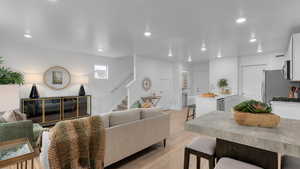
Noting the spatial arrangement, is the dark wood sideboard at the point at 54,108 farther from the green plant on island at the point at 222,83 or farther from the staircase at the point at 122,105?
the green plant on island at the point at 222,83

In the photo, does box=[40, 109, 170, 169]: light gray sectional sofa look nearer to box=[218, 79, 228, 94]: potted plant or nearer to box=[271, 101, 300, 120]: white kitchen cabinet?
box=[271, 101, 300, 120]: white kitchen cabinet

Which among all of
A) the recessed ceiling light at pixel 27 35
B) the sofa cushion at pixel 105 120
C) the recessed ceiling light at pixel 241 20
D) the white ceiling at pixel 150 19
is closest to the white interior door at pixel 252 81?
the white ceiling at pixel 150 19

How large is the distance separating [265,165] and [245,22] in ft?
8.50

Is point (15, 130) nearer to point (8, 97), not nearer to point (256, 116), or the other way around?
point (8, 97)

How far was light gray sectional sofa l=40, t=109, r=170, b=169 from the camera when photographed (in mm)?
2178

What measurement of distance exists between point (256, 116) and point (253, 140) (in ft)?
0.75

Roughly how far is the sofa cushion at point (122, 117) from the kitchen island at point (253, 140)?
5.29 feet

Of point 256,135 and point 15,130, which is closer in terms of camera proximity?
point 256,135

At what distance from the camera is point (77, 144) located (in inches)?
73.2

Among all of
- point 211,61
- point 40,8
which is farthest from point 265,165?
point 211,61

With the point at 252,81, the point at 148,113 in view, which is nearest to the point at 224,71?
the point at 252,81

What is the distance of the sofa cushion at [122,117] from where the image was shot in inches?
92.1

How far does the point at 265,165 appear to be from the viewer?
3.15ft

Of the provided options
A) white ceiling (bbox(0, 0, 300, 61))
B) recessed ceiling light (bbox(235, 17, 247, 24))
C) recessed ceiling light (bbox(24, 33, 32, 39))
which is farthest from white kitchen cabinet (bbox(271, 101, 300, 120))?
recessed ceiling light (bbox(24, 33, 32, 39))
